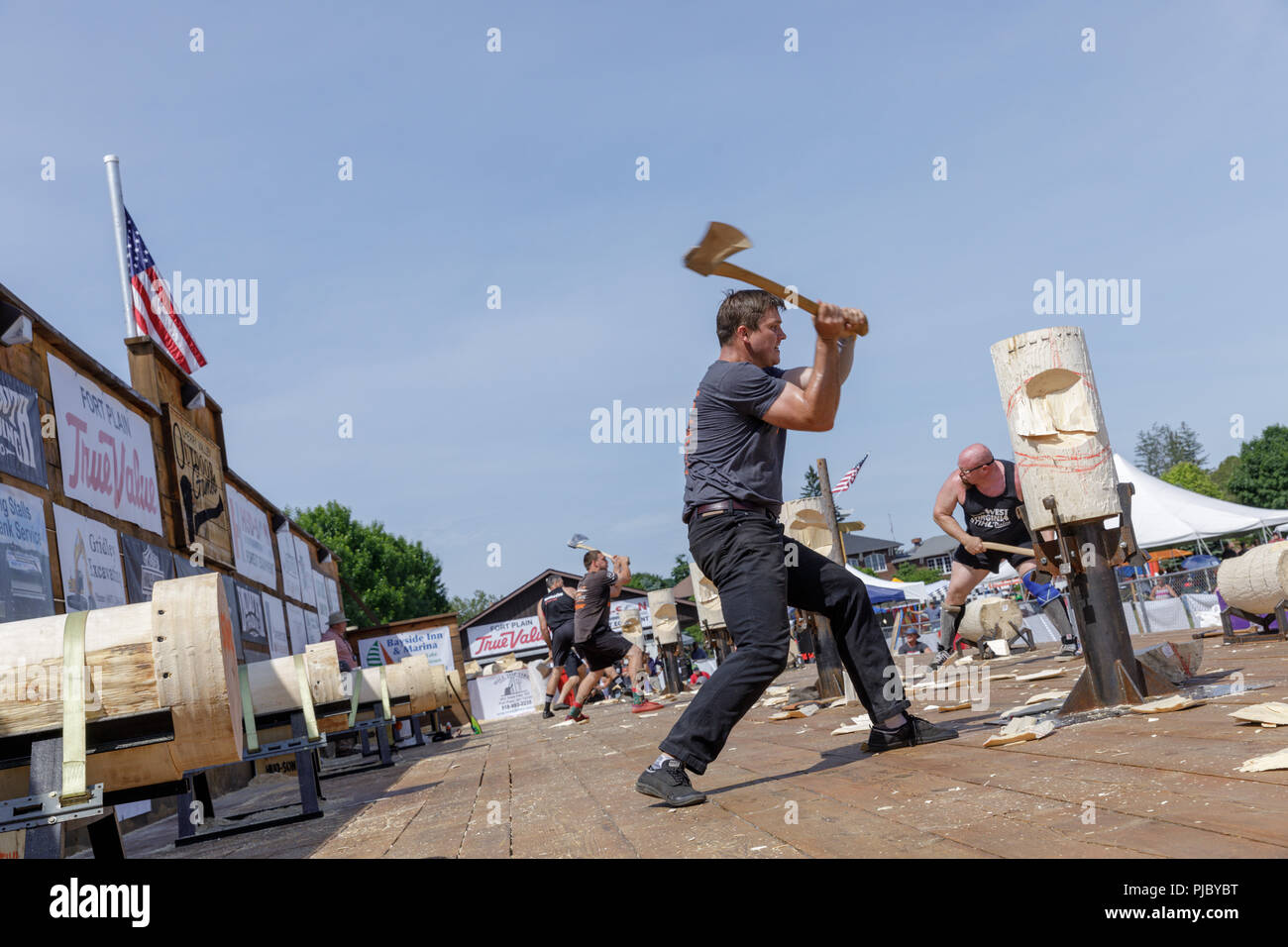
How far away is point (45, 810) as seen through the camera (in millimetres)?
3305

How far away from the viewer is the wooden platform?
7.77 ft

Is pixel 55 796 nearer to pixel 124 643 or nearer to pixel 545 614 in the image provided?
pixel 124 643

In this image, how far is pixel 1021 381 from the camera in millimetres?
4676

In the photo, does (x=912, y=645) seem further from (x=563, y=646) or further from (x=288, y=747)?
(x=288, y=747)

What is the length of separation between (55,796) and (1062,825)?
2942 mm

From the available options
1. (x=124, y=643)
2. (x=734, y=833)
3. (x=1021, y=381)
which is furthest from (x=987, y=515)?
(x=124, y=643)

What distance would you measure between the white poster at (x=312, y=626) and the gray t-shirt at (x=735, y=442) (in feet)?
56.2

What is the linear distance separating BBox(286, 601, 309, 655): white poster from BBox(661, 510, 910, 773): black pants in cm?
1451

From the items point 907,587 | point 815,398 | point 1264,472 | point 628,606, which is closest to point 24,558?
point 815,398

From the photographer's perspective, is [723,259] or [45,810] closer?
[45,810]

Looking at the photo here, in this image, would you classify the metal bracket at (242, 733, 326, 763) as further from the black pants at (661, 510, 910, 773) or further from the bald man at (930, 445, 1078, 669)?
the bald man at (930, 445, 1078, 669)

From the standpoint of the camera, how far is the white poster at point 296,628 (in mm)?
18098

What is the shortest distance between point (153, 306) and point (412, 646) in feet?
36.8

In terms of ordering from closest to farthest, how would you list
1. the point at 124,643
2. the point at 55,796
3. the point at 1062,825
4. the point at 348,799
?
1. the point at 1062,825
2. the point at 55,796
3. the point at 124,643
4. the point at 348,799
